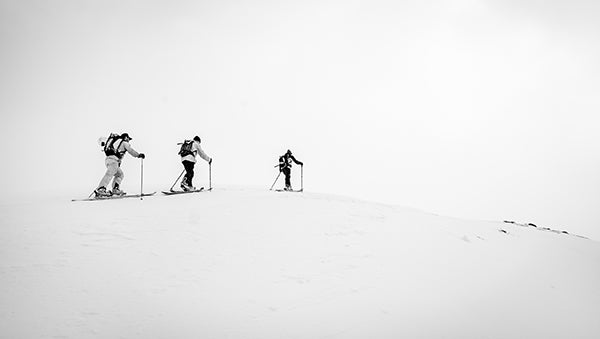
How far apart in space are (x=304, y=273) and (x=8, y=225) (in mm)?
8123

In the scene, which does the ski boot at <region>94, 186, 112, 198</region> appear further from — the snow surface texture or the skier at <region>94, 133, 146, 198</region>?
the snow surface texture

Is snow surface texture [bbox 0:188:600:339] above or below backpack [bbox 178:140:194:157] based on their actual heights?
below

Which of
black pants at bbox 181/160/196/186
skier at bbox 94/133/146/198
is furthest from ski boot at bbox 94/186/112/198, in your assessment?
black pants at bbox 181/160/196/186

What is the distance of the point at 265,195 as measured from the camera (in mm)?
14852

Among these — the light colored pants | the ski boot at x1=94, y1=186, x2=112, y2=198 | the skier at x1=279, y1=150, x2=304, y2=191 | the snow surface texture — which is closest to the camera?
the snow surface texture

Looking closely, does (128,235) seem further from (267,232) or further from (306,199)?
(306,199)

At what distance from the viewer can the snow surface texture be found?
649cm

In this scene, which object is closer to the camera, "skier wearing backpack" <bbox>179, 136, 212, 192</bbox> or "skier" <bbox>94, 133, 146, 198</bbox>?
"skier" <bbox>94, 133, 146, 198</bbox>

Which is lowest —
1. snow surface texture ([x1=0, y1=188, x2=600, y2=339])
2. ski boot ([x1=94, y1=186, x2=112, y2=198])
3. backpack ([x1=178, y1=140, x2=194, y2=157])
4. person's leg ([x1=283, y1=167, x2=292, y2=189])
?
snow surface texture ([x1=0, y1=188, x2=600, y2=339])

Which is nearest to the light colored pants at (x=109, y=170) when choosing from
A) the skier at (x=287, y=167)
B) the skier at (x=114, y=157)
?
the skier at (x=114, y=157)

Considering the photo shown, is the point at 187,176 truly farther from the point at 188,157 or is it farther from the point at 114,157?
the point at 114,157

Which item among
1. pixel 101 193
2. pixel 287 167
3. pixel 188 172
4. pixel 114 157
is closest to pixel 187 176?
pixel 188 172

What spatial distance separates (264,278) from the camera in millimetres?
8023

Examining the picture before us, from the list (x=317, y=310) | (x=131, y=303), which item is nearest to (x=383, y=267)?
(x=317, y=310)
